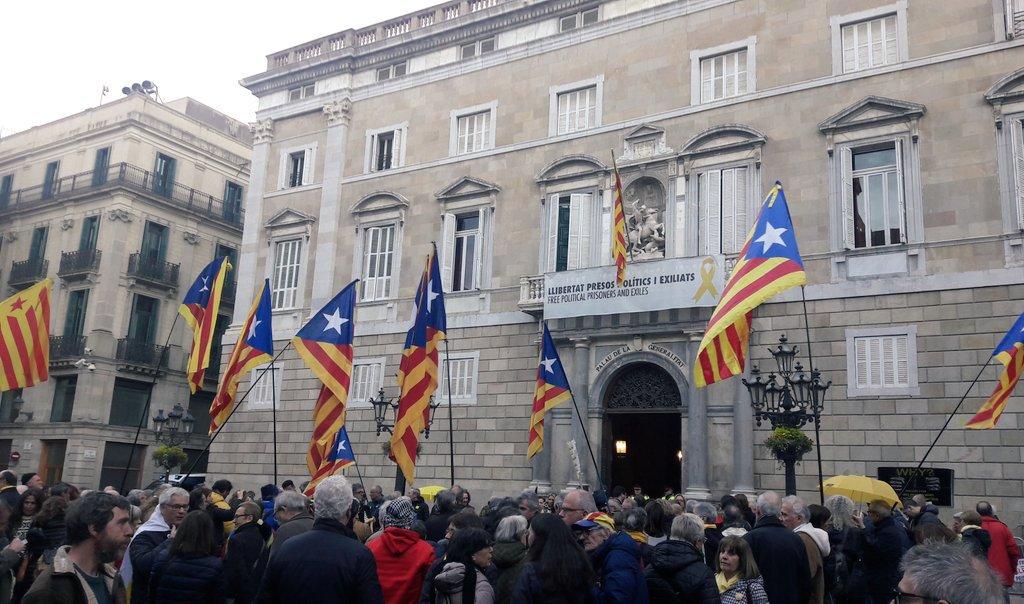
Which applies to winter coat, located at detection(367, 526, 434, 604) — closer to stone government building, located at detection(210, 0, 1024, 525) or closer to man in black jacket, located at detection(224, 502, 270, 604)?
man in black jacket, located at detection(224, 502, 270, 604)

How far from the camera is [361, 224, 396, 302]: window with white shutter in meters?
25.8

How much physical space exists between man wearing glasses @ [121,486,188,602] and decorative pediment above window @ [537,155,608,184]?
16.9 meters

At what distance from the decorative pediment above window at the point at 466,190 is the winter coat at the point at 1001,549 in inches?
619

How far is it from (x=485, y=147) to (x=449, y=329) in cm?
543

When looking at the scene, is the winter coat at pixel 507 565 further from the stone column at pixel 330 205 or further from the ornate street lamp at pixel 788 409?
the stone column at pixel 330 205

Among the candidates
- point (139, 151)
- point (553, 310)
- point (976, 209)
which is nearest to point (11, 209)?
point (139, 151)

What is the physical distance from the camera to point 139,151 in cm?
3659

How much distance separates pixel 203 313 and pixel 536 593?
12.9 metres

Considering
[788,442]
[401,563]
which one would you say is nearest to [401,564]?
[401,563]

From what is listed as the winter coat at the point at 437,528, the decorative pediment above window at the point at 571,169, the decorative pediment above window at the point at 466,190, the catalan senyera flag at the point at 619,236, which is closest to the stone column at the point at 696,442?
the catalan senyera flag at the point at 619,236

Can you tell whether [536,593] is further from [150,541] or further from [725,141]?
[725,141]

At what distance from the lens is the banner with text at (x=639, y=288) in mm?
19656

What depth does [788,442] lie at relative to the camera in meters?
15.3

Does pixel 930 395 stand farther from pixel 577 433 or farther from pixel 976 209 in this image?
pixel 577 433
